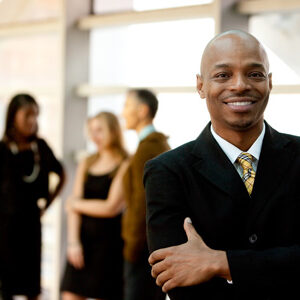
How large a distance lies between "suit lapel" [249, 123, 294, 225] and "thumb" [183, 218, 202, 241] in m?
0.17

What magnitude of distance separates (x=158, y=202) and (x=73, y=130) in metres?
3.43

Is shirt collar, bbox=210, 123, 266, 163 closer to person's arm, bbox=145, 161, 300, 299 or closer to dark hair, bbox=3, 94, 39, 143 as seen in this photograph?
person's arm, bbox=145, 161, 300, 299

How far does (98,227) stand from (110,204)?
228mm

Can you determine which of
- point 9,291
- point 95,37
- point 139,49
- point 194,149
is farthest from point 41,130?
point 194,149

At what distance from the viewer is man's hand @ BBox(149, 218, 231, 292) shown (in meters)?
1.67

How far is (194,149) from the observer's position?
6.06 feet

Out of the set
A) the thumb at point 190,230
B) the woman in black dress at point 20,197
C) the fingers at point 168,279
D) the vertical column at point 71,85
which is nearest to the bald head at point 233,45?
the thumb at point 190,230

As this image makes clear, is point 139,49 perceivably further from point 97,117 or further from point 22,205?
point 22,205

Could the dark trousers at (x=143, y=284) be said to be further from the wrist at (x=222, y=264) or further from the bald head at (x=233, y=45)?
the bald head at (x=233, y=45)

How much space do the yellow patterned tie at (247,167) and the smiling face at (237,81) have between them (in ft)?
0.30

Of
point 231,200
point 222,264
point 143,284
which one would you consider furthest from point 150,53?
point 222,264

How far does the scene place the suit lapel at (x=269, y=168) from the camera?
1.72m

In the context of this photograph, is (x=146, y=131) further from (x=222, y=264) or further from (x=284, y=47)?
(x=222, y=264)

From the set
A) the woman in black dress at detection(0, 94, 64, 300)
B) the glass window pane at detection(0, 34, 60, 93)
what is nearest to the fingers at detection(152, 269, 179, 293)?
the woman in black dress at detection(0, 94, 64, 300)
